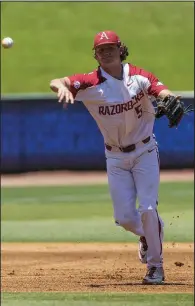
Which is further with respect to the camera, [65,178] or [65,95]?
A: [65,178]

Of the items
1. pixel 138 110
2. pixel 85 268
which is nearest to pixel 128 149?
pixel 138 110

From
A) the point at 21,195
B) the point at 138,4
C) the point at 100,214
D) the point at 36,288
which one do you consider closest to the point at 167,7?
the point at 138,4

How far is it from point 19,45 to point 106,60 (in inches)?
921

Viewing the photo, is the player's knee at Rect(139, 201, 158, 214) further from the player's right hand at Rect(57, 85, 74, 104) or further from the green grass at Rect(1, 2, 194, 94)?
the green grass at Rect(1, 2, 194, 94)

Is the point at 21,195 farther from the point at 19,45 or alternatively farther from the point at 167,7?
the point at 167,7

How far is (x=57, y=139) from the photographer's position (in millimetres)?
20469

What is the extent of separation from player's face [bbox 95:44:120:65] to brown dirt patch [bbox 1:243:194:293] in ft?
6.30

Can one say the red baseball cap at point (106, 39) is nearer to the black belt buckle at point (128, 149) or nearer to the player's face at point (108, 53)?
the player's face at point (108, 53)

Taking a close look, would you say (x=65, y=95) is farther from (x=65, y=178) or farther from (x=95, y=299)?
(x=65, y=178)

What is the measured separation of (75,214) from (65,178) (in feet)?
17.9

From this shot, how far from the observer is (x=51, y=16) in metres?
31.8

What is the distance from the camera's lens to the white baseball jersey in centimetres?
731

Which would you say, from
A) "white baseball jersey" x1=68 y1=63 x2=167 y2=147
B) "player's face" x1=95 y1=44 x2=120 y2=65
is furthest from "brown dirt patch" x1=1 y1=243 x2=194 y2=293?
"player's face" x1=95 y1=44 x2=120 y2=65

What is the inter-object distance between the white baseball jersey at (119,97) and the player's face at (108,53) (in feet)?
0.44
